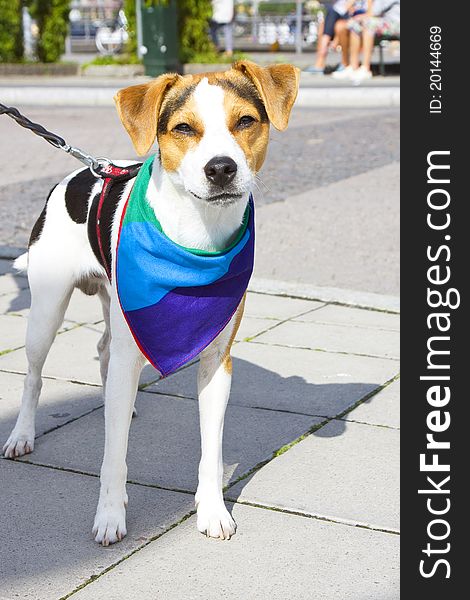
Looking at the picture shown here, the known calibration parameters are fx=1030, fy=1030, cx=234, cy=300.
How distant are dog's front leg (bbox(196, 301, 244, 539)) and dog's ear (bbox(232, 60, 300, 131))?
28.2 inches

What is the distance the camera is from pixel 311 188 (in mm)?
10070

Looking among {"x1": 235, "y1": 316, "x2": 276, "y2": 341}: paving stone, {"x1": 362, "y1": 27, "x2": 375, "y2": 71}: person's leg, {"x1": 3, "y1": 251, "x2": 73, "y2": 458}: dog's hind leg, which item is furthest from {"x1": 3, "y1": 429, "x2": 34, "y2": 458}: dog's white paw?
{"x1": 362, "y1": 27, "x2": 375, "y2": 71}: person's leg

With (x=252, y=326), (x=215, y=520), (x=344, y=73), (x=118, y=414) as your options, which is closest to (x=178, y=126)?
(x=118, y=414)

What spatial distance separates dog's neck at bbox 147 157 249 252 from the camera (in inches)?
139

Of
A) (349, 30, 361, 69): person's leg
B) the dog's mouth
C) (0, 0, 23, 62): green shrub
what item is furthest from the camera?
(0, 0, 23, 62): green shrub

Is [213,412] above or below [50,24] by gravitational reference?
below

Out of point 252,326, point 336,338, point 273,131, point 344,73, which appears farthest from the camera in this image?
point 344,73

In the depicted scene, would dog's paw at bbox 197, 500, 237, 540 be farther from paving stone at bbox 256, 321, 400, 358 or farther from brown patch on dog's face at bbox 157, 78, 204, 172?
paving stone at bbox 256, 321, 400, 358

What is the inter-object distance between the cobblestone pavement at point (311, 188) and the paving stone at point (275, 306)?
466 mm

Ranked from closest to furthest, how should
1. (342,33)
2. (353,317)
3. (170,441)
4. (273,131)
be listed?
(170,441)
(353,317)
(273,131)
(342,33)

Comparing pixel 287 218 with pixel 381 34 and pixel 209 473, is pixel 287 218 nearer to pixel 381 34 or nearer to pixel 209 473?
pixel 209 473

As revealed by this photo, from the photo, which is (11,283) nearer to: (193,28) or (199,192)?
(199,192)

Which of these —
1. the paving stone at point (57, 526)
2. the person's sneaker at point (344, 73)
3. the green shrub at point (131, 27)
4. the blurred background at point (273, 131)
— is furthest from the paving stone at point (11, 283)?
the green shrub at point (131, 27)

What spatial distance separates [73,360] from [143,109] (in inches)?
85.9
